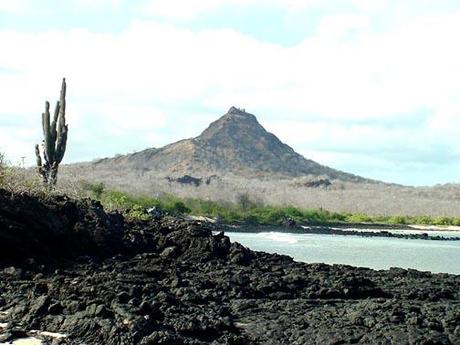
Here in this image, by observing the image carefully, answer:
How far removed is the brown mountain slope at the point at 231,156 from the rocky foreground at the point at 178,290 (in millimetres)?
122148

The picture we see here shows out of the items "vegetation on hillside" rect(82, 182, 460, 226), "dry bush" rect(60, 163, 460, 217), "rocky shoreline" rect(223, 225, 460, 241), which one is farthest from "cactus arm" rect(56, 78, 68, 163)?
"dry bush" rect(60, 163, 460, 217)

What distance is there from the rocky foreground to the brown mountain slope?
122m

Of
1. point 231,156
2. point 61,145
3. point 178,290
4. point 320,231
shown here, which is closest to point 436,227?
point 320,231

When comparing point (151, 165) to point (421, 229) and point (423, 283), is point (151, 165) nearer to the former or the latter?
point (421, 229)

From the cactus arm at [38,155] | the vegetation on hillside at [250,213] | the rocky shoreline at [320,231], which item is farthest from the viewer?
the vegetation on hillside at [250,213]

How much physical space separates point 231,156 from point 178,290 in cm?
15444

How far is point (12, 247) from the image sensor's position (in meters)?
20.6

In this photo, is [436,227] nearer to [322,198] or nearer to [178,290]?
[322,198]

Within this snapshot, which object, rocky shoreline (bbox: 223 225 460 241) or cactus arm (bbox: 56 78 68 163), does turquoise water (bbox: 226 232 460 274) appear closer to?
cactus arm (bbox: 56 78 68 163)

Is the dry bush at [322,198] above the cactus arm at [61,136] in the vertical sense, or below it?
above

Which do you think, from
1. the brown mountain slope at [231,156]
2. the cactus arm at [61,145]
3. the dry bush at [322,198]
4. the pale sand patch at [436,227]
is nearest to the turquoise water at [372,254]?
the cactus arm at [61,145]

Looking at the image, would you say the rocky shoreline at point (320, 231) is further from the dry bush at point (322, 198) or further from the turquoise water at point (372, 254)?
the dry bush at point (322, 198)

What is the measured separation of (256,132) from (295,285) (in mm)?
170101

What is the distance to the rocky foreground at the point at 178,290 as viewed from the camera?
13898 mm
